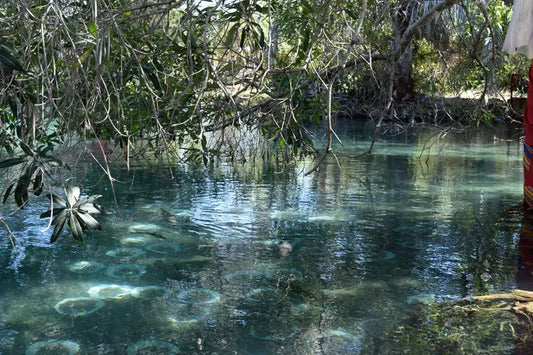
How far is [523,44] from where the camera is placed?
518 centimetres

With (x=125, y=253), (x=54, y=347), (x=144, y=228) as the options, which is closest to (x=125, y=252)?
(x=125, y=253)

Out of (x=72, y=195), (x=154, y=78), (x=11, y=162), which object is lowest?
(x=72, y=195)

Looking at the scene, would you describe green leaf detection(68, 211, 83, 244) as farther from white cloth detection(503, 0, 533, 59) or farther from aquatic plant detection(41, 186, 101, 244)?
white cloth detection(503, 0, 533, 59)

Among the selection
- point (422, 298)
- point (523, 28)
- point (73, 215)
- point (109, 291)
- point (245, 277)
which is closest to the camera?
point (73, 215)

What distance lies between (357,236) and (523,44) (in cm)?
205

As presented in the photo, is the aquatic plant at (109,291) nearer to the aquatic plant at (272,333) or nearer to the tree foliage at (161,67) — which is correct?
the tree foliage at (161,67)

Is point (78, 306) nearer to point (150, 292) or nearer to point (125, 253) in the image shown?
point (150, 292)

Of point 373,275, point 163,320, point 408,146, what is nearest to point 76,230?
point 163,320

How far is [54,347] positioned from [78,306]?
539 millimetres

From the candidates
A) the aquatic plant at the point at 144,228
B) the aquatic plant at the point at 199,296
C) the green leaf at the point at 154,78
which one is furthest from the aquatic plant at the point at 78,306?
the aquatic plant at the point at 144,228

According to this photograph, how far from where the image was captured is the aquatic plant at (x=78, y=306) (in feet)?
11.8

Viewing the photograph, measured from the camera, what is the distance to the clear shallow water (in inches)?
132

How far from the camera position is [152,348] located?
3.16 metres

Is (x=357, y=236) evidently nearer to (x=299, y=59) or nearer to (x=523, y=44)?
(x=299, y=59)
